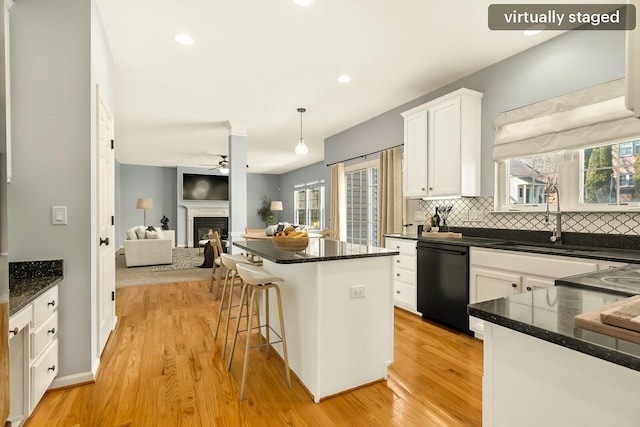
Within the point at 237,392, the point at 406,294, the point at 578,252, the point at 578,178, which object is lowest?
the point at 237,392

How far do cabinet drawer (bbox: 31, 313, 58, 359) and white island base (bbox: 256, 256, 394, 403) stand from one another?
1469 mm

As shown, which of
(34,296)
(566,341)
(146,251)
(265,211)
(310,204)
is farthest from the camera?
(265,211)

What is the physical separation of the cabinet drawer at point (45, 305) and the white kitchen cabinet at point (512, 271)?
3216 mm

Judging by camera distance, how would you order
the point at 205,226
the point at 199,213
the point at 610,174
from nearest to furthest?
the point at 610,174, the point at 199,213, the point at 205,226

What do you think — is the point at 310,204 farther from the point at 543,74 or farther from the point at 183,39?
the point at 543,74

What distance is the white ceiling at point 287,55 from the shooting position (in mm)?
2496

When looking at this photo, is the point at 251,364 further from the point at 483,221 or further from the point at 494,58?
the point at 494,58

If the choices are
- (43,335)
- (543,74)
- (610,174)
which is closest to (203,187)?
(43,335)

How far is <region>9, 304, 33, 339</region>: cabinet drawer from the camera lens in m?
1.53

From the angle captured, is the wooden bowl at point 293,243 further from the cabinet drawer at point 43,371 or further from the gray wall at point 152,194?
the gray wall at point 152,194

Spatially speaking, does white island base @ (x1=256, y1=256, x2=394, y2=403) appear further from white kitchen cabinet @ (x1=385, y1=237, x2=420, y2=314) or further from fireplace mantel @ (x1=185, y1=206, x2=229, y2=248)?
fireplace mantel @ (x1=185, y1=206, x2=229, y2=248)

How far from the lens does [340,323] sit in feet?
7.00

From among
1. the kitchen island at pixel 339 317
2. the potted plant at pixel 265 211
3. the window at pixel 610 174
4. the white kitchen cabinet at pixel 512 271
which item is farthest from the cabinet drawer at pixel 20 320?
the potted plant at pixel 265 211

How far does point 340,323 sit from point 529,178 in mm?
2496
